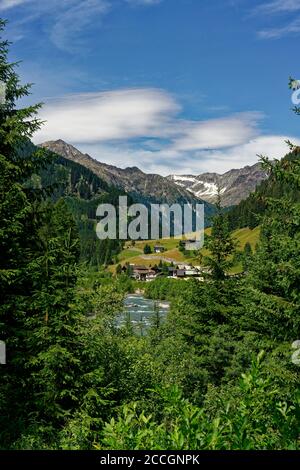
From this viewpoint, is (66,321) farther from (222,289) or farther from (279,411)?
(222,289)

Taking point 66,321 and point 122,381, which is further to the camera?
A: point 122,381

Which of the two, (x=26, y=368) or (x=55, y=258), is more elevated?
(x=55, y=258)

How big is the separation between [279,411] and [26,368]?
10.3 meters

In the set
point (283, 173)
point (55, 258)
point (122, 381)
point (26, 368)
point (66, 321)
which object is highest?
point (283, 173)

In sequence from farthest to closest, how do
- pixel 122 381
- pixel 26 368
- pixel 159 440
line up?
pixel 122 381, pixel 26 368, pixel 159 440

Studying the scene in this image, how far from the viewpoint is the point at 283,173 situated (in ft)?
47.4

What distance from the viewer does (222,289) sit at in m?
24.9

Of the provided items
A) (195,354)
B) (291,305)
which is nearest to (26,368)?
(291,305)
